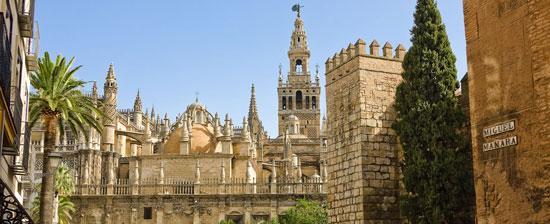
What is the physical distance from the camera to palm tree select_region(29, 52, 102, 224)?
21.8 m

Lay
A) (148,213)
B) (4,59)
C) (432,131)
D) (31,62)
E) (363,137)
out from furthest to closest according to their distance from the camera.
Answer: (148,213) < (31,62) < (363,137) < (432,131) < (4,59)

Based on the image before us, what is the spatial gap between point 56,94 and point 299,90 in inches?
3050

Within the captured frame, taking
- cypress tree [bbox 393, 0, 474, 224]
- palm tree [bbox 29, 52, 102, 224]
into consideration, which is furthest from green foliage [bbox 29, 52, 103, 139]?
cypress tree [bbox 393, 0, 474, 224]

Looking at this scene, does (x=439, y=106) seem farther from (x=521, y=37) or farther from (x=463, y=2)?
(x=521, y=37)

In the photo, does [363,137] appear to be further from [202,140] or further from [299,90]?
[299,90]

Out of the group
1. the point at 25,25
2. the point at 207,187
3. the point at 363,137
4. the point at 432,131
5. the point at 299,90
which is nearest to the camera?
the point at 432,131

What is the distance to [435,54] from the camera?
61.6ft

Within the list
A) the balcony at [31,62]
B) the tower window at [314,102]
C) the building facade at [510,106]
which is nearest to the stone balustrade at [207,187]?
the balcony at [31,62]

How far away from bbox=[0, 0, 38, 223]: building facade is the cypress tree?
949 centimetres

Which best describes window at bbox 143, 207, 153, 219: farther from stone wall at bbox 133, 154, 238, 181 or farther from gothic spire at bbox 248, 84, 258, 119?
gothic spire at bbox 248, 84, 258, 119

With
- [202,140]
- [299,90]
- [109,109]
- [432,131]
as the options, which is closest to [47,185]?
[432,131]

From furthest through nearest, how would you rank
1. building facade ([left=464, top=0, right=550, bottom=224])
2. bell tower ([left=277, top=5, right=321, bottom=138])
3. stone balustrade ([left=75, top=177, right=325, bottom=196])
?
bell tower ([left=277, top=5, right=321, bottom=138]) → stone balustrade ([left=75, top=177, right=325, bottom=196]) → building facade ([left=464, top=0, right=550, bottom=224])

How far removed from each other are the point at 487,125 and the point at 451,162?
13.8ft

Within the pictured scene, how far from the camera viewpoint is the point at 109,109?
5784 cm
